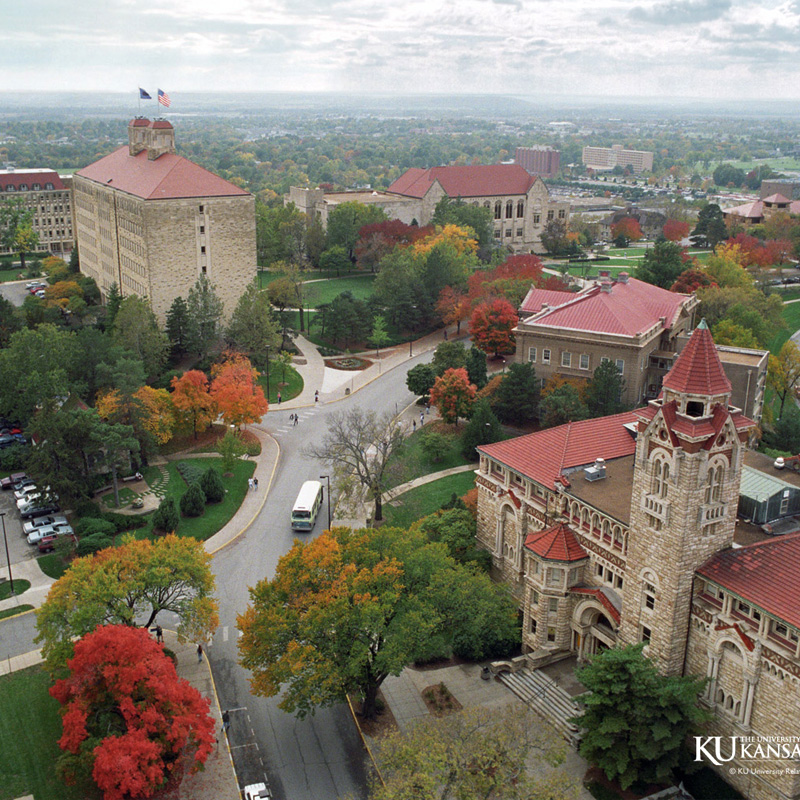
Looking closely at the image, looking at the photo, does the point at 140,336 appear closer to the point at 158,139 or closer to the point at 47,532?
the point at 47,532

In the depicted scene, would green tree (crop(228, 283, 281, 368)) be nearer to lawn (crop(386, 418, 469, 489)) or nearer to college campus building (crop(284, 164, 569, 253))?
lawn (crop(386, 418, 469, 489))

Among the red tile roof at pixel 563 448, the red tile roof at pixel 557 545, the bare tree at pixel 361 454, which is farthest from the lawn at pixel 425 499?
the red tile roof at pixel 557 545

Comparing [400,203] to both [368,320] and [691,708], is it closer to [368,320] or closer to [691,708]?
[368,320]

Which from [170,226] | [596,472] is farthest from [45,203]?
[596,472]

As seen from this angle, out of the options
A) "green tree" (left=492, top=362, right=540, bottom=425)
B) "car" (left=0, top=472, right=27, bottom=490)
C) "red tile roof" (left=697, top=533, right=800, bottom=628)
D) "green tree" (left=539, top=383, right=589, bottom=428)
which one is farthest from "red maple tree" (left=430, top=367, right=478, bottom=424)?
"red tile roof" (left=697, top=533, right=800, bottom=628)

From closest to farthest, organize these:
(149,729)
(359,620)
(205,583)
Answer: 1. (149,729)
2. (359,620)
3. (205,583)

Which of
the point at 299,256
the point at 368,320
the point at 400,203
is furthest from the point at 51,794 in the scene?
the point at 400,203

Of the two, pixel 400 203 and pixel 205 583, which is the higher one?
pixel 400 203

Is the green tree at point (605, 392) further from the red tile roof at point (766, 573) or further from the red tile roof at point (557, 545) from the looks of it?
the red tile roof at point (766, 573)
